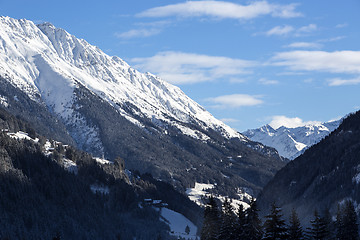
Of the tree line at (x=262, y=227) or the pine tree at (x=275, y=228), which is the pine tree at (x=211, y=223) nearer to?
the tree line at (x=262, y=227)

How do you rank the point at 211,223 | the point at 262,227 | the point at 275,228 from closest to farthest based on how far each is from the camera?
the point at 275,228 → the point at 262,227 → the point at 211,223

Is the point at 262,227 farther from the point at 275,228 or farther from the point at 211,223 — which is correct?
the point at 211,223

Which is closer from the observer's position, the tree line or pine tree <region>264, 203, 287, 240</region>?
pine tree <region>264, 203, 287, 240</region>

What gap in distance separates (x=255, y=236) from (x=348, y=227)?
26961mm

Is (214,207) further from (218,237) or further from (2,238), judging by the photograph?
(2,238)

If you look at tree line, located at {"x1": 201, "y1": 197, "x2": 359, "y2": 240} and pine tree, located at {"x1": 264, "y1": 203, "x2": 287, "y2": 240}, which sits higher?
tree line, located at {"x1": 201, "y1": 197, "x2": 359, "y2": 240}

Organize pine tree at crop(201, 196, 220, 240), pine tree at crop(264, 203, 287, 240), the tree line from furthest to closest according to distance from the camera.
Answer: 1. pine tree at crop(201, 196, 220, 240)
2. the tree line
3. pine tree at crop(264, 203, 287, 240)

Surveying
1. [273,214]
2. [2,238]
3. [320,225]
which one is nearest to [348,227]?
[320,225]

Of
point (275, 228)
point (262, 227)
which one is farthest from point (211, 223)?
point (275, 228)

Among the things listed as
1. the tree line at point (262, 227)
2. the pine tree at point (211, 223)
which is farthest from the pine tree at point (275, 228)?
the pine tree at point (211, 223)

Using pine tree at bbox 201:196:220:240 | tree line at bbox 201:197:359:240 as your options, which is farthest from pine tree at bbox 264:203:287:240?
pine tree at bbox 201:196:220:240

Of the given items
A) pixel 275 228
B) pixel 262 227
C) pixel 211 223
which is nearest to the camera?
pixel 275 228

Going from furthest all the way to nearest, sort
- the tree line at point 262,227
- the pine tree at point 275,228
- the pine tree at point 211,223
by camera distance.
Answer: the pine tree at point 211,223 < the tree line at point 262,227 < the pine tree at point 275,228

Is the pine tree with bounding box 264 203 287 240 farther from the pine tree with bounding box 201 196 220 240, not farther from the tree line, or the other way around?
the pine tree with bounding box 201 196 220 240
